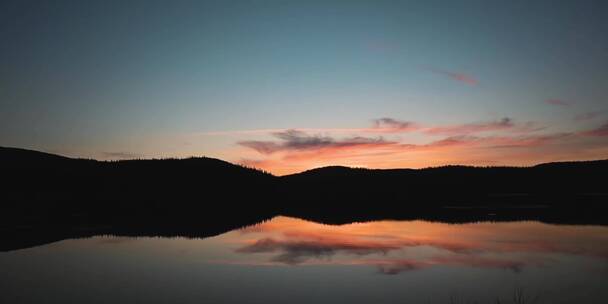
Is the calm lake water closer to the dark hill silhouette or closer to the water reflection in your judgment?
the water reflection

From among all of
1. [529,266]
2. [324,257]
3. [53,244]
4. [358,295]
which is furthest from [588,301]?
[53,244]

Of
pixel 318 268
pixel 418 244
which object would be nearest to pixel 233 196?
pixel 418 244

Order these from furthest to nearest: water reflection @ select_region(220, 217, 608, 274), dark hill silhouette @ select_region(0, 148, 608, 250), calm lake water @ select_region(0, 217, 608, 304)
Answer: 1. dark hill silhouette @ select_region(0, 148, 608, 250)
2. water reflection @ select_region(220, 217, 608, 274)
3. calm lake water @ select_region(0, 217, 608, 304)

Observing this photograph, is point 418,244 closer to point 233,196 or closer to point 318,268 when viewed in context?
point 318,268

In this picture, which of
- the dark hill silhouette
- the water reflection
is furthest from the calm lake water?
the dark hill silhouette

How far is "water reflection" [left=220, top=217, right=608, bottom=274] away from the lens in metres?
18.6

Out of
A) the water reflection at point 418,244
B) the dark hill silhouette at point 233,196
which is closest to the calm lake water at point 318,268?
the water reflection at point 418,244

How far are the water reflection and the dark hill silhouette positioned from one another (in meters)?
4.66

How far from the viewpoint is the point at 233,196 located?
71.2 metres

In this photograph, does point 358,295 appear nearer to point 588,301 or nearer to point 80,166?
point 588,301

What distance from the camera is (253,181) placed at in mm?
88375

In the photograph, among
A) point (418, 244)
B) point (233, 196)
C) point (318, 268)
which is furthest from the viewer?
point (233, 196)

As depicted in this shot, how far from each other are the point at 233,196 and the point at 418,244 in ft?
166

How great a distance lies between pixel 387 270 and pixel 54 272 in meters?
11.8
